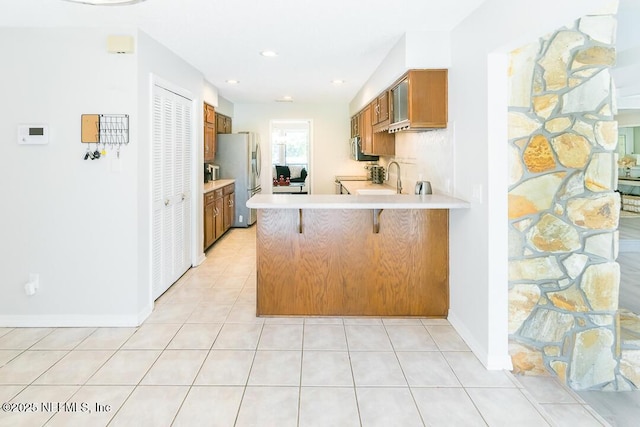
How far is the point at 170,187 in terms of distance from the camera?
4098 millimetres

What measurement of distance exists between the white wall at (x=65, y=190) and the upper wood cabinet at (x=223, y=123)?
389 centimetres

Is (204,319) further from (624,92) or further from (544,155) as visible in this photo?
(624,92)

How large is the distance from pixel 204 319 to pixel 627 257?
16.1ft

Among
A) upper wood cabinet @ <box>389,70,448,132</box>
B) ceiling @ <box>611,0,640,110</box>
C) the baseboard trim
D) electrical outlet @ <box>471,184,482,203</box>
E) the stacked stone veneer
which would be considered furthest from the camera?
ceiling @ <box>611,0,640,110</box>

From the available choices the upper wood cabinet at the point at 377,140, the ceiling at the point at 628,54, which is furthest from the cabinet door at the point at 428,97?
the upper wood cabinet at the point at 377,140

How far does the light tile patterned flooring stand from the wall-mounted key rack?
4.64ft

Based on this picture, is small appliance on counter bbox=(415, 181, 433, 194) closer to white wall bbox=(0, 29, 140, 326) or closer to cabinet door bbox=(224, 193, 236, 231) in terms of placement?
white wall bbox=(0, 29, 140, 326)

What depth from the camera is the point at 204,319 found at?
3.39m

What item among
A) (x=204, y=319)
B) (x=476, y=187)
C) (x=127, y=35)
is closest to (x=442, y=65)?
(x=476, y=187)

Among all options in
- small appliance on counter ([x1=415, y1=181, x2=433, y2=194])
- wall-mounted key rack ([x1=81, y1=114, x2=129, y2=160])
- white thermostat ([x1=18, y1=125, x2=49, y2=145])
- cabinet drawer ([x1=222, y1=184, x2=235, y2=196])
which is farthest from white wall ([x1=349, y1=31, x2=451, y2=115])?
Result: cabinet drawer ([x1=222, y1=184, x2=235, y2=196])

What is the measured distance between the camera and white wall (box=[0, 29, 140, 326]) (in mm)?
Result: 3131

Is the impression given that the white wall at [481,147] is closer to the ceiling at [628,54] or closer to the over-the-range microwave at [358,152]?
the ceiling at [628,54]

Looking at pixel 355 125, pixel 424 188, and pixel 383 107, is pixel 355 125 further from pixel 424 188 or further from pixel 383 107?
pixel 424 188

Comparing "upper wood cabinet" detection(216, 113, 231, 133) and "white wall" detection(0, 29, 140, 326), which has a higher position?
"upper wood cabinet" detection(216, 113, 231, 133)
